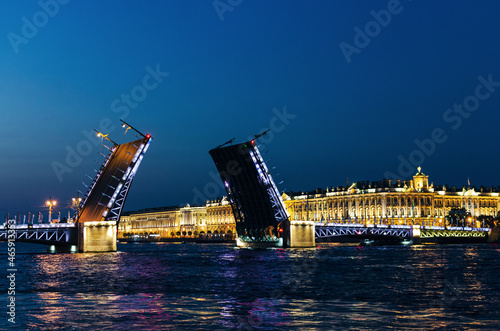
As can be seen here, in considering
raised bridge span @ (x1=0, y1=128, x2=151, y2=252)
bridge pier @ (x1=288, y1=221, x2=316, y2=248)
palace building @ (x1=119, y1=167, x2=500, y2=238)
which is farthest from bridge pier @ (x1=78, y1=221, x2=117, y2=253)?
palace building @ (x1=119, y1=167, x2=500, y2=238)

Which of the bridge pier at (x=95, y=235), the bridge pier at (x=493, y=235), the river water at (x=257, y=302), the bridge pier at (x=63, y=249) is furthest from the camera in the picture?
the bridge pier at (x=493, y=235)

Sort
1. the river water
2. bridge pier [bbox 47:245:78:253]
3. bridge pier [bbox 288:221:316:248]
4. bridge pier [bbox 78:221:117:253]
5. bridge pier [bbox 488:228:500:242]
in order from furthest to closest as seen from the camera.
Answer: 1. bridge pier [bbox 488:228:500:242]
2. bridge pier [bbox 288:221:316:248]
3. bridge pier [bbox 47:245:78:253]
4. bridge pier [bbox 78:221:117:253]
5. the river water

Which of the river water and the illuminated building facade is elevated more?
Answer: the illuminated building facade

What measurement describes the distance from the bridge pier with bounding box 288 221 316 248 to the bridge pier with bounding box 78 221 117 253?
1749 cm

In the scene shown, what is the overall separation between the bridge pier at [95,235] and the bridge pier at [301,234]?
17.5 meters

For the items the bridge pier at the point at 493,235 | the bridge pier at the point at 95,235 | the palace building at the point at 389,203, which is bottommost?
the bridge pier at the point at 493,235

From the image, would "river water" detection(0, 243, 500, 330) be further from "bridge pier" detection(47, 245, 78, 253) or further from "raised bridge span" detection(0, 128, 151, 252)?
"bridge pier" detection(47, 245, 78, 253)

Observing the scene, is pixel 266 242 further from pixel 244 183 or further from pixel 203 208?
pixel 203 208

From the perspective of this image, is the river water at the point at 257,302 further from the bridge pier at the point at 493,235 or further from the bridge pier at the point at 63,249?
the bridge pier at the point at 493,235

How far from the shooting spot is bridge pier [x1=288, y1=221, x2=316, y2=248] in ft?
211

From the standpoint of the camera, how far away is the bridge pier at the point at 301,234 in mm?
64375

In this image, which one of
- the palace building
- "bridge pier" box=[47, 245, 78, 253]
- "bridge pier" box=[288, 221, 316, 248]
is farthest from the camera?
the palace building

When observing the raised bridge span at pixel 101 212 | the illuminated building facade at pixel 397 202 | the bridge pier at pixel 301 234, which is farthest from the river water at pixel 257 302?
the illuminated building facade at pixel 397 202

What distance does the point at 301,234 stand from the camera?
65.2 metres
